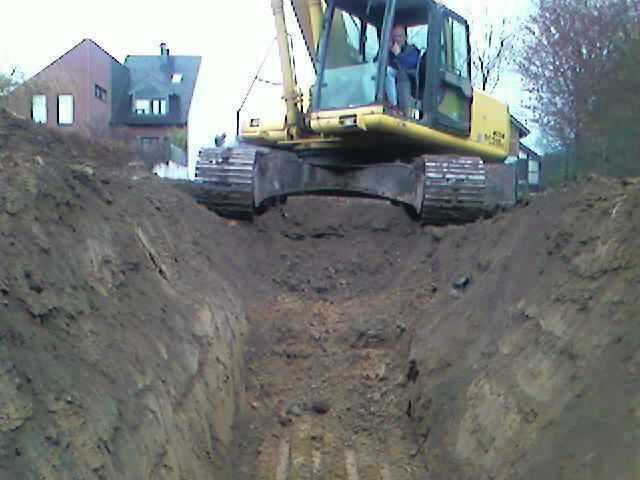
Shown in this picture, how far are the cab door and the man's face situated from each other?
347mm

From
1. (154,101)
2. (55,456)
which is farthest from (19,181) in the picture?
(154,101)

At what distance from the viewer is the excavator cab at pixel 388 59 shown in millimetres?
9195

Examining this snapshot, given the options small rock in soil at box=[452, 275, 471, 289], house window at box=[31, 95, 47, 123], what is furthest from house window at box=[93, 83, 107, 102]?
small rock in soil at box=[452, 275, 471, 289]

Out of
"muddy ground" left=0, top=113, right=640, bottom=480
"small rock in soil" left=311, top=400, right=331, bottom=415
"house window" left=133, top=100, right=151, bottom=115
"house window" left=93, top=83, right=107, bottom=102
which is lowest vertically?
"small rock in soil" left=311, top=400, right=331, bottom=415

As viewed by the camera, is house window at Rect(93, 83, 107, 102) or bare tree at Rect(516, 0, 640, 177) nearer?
bare tree at Rect(516, 0, 640, 177)

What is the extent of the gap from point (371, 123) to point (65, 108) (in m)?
35.1

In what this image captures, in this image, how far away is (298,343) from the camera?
6.89 meters

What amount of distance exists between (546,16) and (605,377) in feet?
74.7

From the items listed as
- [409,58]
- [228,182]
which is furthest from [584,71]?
[228,182]

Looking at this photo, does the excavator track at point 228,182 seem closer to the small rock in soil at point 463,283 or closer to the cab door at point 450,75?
the cab door at point 450,75

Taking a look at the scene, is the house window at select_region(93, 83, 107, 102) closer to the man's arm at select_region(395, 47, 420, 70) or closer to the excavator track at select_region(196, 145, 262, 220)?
the excavator track at select_region(196, 145, 262, 220)

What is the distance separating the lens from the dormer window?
44.2 meters

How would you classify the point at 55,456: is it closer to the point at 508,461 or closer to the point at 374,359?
the point at 508,461

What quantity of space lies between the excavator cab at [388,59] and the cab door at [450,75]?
1 cm
